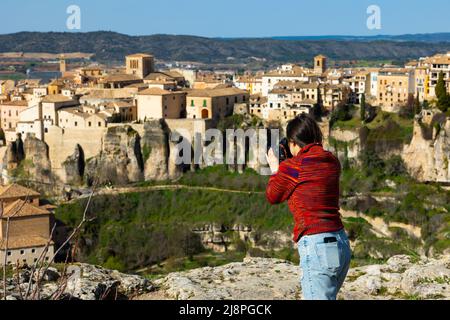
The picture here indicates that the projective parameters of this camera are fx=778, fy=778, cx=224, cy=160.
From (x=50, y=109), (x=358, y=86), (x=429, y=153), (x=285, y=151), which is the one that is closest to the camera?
(x=285, y=151)

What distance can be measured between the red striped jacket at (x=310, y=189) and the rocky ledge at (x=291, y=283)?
2.67 meters

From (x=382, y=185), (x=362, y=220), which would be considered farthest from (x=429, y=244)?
(x=382, y=185)

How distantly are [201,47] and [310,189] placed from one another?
504 feet

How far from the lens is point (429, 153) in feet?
102

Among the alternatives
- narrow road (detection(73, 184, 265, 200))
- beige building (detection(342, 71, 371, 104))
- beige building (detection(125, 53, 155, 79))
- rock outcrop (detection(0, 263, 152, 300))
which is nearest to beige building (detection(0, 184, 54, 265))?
narrow road (detection(73, 184, 265, 200))

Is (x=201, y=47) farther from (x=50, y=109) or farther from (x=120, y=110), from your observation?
(x=50, y=109)

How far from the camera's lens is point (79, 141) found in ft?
113

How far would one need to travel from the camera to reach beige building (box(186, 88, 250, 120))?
1379 inches

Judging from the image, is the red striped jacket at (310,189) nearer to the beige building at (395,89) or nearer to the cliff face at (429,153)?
the cliff face at (429,153)

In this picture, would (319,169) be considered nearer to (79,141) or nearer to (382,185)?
(382,185)

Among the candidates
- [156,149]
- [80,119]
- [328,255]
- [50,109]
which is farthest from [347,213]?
[328,255]

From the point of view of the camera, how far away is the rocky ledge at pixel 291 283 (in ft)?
22.3
